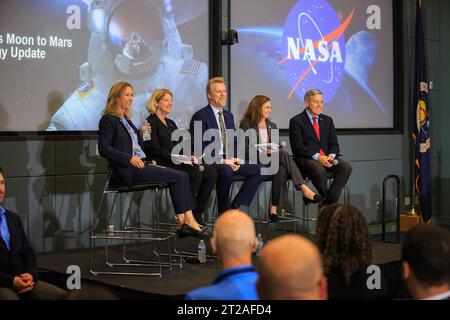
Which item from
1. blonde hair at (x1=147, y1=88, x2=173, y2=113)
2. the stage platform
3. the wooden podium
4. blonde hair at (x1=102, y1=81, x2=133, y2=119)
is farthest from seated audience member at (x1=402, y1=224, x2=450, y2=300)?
the wooden podium

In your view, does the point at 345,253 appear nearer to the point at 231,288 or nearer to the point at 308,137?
the point at 231,288

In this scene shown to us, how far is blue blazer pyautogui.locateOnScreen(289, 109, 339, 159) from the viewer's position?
633 cm

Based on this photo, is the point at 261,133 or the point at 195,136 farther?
the point at 261,133

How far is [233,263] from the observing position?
233 cm

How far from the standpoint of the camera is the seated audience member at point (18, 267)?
3.56 m

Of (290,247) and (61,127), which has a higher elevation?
(61,127)

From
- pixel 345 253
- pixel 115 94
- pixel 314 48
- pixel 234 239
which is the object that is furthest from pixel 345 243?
pixel 314 48

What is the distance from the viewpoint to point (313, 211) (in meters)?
7.70

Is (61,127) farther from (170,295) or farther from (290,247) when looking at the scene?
(290,247)

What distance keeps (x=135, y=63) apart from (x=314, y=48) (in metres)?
2.27

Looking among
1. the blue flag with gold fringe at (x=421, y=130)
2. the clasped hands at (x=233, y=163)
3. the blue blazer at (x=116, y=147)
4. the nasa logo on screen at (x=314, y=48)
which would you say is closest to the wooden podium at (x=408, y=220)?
the blue flag with gold fringe at (x=421, y=130)

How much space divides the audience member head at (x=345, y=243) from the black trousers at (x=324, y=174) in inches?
128

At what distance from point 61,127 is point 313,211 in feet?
10.1

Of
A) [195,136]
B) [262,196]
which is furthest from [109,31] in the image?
[262,196]
